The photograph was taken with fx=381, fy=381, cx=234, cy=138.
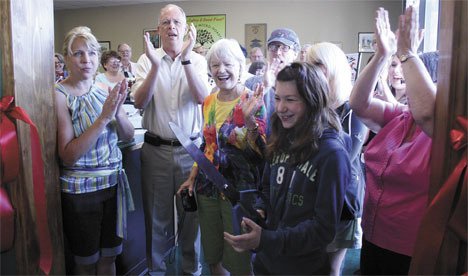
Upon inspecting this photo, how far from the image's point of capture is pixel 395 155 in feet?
3.70

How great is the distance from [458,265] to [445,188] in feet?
0.64

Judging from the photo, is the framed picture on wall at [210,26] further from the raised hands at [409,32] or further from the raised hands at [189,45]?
the raised hands at [409,32]

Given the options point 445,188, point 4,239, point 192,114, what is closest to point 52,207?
point 4,239

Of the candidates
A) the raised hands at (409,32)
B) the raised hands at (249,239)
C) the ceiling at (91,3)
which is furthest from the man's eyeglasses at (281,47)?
the ceiling at (91,3)

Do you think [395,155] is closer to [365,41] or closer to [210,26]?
[365,41]

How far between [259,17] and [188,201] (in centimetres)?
572

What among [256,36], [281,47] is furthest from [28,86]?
[256,36]

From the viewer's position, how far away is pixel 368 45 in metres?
6.50

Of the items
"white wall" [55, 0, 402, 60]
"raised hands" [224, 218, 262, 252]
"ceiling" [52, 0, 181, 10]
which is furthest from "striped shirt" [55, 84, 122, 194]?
"ceiling" [52, 0, 181, 10]

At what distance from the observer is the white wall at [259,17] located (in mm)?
6457

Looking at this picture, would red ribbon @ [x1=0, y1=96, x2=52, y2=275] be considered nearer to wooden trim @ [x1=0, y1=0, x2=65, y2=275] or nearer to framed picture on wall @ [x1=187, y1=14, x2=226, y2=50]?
wooden trim @ [x1=0, y1=0, x2=65, y2=275]

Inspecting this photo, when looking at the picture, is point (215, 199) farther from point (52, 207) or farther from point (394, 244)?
point (394, 244)

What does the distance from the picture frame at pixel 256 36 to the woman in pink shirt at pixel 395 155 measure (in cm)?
578

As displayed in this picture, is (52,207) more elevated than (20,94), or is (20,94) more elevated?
(20,94)
